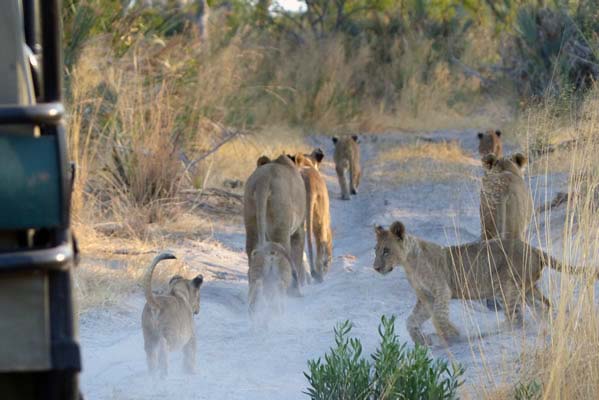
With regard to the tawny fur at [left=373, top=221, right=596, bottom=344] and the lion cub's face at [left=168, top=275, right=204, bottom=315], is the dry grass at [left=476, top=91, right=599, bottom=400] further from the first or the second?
the lion cub's face at [left=168, top=275, right=204, bottom=315]

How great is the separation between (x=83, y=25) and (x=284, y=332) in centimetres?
453

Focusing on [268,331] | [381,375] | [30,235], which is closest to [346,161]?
[268,331]

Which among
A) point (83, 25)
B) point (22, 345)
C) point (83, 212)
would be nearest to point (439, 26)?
point (83, 25)

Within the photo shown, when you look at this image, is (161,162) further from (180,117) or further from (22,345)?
(22,345)

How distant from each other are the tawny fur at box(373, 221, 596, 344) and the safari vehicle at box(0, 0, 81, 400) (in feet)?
14.6

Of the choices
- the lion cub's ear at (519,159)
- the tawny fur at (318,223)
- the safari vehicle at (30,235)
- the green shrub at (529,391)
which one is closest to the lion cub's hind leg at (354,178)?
the tawny fur at (318,223)

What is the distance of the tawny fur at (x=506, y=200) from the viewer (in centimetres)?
723

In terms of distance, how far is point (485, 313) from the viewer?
6.97m

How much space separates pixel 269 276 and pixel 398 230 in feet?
3.71

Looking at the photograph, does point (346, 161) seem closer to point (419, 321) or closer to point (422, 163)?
point (422, 163)

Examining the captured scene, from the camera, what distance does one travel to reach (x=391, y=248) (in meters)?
6.44

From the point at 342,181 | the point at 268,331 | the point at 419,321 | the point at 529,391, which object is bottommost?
the point at 268,331

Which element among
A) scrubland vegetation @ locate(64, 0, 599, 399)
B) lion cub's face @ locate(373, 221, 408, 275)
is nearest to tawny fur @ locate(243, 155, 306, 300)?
scrubland vegetation @ locate(64, 0, 599, 399)

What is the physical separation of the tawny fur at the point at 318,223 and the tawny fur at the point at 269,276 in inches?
53.4
